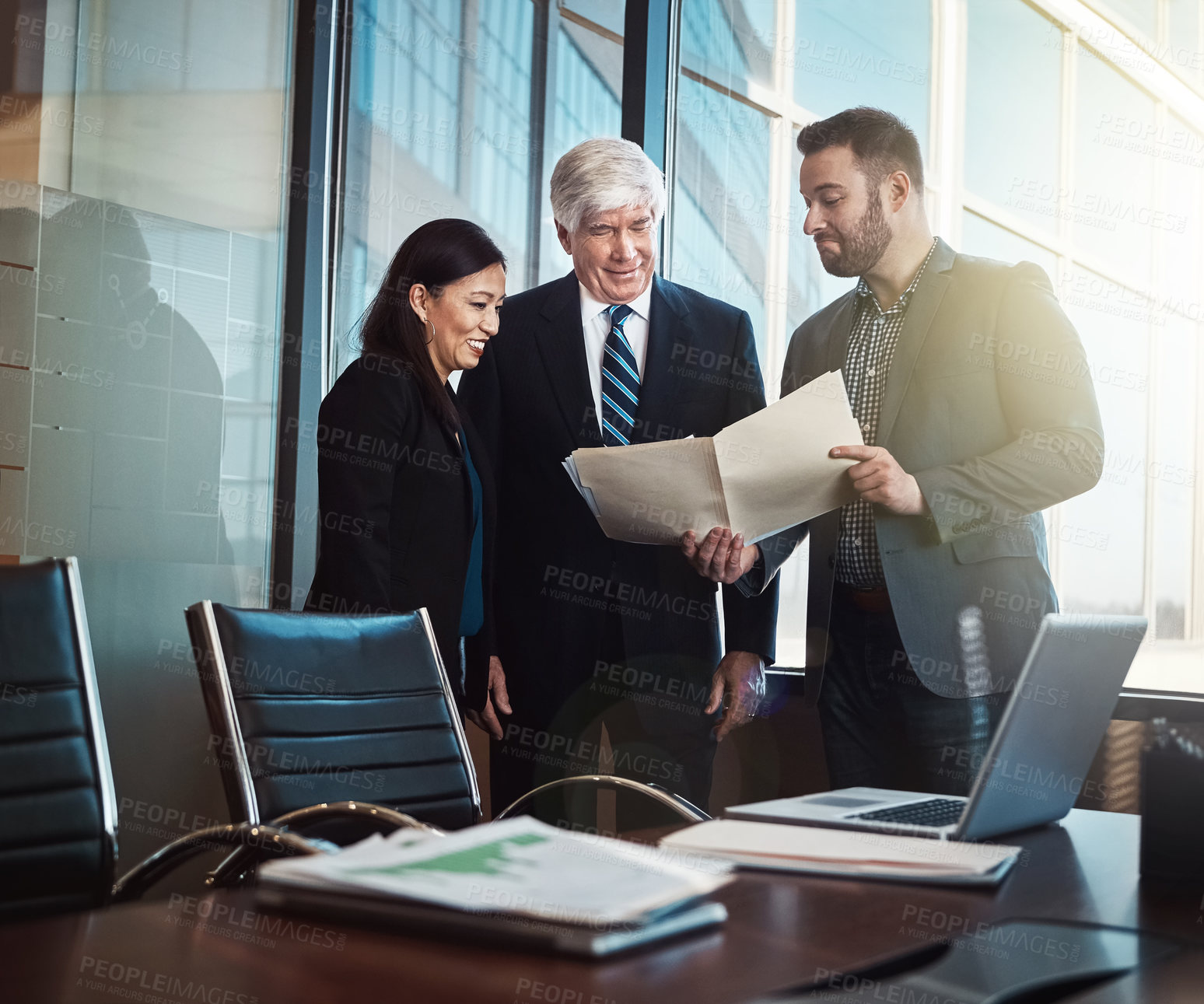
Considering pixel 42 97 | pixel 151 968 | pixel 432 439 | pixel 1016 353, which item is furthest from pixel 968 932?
pixel 42 97

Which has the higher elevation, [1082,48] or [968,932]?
[1082,48]

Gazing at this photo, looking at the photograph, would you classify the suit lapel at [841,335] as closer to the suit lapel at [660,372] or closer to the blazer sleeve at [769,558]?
the blazer sleeve at [769,558]

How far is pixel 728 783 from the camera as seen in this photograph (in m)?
3.22

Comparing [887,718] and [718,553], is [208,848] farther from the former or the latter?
[887,718]

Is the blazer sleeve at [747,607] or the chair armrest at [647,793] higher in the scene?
the blazer sleeve at [747,607]

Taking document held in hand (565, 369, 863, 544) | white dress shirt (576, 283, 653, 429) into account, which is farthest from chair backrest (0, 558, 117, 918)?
white dress shirt (576, 283, 653, 429)

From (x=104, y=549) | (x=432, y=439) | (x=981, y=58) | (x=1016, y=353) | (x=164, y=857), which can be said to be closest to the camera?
Answer: (x=164, y=857)

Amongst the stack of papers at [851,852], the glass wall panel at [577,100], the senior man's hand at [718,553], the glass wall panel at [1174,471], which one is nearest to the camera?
the stack of papers at [851,852]

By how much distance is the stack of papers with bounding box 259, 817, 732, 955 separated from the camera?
814mm

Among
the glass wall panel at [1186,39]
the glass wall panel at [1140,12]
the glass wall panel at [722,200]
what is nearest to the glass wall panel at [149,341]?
the glass wall panel at [722,200]

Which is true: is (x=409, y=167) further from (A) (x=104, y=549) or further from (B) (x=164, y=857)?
(B) (x=164, y=857)

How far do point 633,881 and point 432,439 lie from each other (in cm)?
173

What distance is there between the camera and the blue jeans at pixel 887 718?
219 centimetres

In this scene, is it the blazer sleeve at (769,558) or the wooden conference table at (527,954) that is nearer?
the wooden conference table at (527,954)
